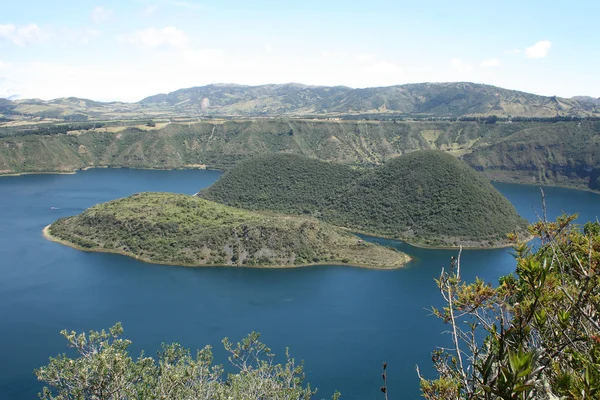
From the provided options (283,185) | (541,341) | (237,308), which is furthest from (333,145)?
(541,341)

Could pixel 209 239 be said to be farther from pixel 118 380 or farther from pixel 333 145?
pixel 333 145

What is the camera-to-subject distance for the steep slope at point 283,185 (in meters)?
79.8

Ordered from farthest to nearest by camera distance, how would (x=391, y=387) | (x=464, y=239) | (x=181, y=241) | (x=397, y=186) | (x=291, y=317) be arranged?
(x=397, y=186) → (x=464, y=239) → (x=181, y=241) → (x=291, y=317) → (x=391, y=387)

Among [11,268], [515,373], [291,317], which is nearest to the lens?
[515,373]

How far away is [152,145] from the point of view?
133 meters

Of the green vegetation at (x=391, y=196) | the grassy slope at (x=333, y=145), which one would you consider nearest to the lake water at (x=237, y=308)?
the green vegetation at (x=391, y=196)

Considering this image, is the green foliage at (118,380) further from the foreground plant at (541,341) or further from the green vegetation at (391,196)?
the green vegetation at (391,196)

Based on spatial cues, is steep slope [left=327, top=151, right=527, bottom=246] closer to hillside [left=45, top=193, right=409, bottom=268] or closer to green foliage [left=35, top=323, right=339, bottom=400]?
hillside [left=45, top=193, right=409, bottom=268]

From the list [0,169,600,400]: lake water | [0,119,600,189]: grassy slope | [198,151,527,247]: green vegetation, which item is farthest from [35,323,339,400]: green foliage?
[0,119,600,189]: grassy slope

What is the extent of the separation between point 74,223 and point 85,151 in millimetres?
70312

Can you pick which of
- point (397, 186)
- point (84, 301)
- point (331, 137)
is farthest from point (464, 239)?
point (331, 137)

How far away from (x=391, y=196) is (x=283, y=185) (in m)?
20.0

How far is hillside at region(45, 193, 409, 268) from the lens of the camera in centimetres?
5544

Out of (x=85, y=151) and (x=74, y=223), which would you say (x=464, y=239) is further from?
(x=85, y=151)
